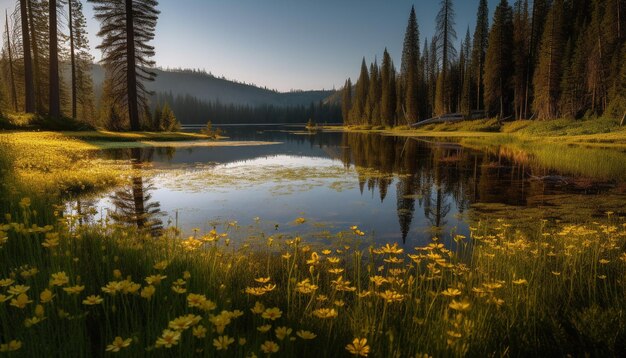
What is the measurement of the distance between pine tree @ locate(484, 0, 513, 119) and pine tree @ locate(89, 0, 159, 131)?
130 feet

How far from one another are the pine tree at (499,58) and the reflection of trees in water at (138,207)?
4577 centimetres

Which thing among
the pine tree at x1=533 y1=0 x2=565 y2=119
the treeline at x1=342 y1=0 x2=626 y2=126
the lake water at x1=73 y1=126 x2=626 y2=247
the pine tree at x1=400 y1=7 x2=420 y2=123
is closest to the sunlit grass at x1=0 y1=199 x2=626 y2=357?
the lake water at x1=73 y1=126 x2=626 y2=247

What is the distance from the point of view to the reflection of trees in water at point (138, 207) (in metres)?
7.43

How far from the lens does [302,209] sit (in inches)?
356

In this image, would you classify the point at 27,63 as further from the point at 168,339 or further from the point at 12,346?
the point at 168,339

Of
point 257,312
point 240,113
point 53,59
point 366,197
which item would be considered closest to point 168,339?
point 257,312

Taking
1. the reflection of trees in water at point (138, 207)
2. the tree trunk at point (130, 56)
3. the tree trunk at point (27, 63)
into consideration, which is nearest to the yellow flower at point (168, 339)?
the reflection of trees in water at point (138, 207)

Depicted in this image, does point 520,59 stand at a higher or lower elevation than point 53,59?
higher

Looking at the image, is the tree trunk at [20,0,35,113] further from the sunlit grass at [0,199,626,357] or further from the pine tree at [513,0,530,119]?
the pine tree at [513,0,530,119]

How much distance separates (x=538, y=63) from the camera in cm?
4362

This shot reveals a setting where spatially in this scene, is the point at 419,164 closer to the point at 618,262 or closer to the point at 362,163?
the point at 362,163

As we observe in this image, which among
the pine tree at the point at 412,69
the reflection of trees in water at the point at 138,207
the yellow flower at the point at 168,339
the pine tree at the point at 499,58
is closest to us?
the yellow flower at the point at 168,339

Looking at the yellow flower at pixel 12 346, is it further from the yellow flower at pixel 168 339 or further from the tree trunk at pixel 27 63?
the tree trunk at pixel 27 63

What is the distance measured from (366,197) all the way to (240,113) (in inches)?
7000
